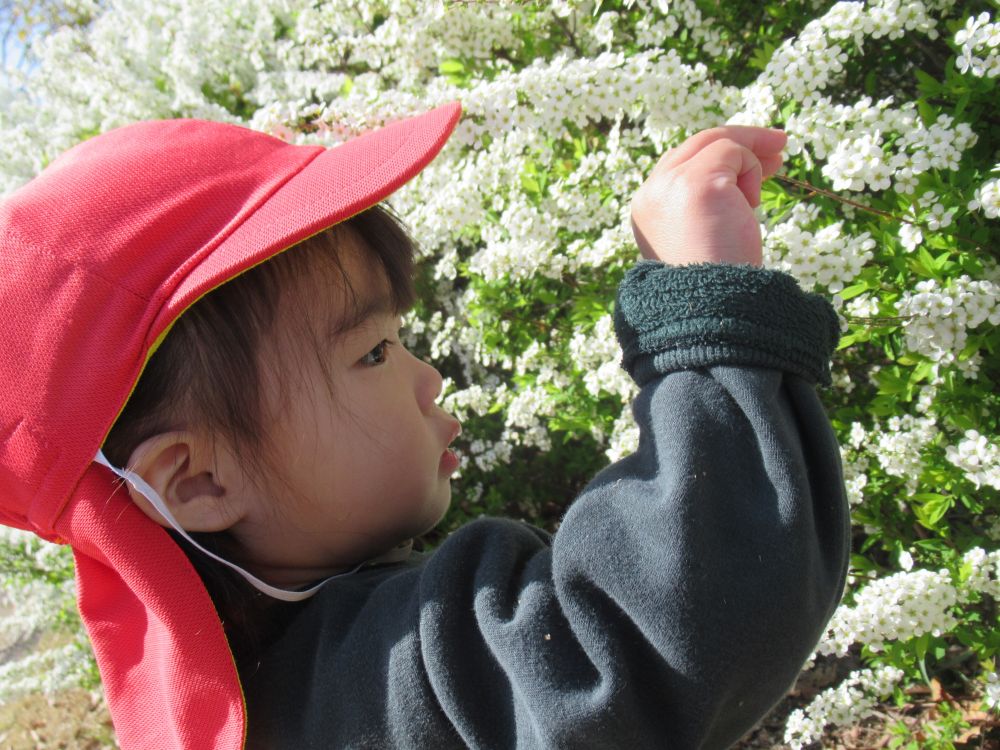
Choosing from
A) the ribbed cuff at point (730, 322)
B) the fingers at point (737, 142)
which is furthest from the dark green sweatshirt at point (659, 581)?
the fingers at point (737, 142)

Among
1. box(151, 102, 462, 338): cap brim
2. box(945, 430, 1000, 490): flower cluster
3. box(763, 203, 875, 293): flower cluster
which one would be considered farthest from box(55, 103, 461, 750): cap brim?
box(945, 430, 1000, 490): flower cluster

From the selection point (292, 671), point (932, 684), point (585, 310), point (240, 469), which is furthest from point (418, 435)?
point (932, 684)

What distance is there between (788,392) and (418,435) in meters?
0.52

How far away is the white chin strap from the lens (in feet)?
3.73

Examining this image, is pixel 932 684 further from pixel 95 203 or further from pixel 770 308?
pixel 95 203

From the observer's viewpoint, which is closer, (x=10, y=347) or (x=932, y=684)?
(x=10, y=347)

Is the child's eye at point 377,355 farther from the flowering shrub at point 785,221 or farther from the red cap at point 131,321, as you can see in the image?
the flowering shrub at point 785,221

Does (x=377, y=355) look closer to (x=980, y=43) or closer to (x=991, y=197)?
(x=991, y=197)

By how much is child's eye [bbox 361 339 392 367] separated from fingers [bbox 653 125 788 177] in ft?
1.50

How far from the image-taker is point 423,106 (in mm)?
2449

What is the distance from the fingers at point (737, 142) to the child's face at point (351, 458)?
1.48ft

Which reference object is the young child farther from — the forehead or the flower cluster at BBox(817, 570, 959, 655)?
the flower cluster at BBox(817, 570, 959, 655)

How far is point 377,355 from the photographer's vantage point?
1.29 metres

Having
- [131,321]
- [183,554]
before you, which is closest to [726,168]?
[131,321]
